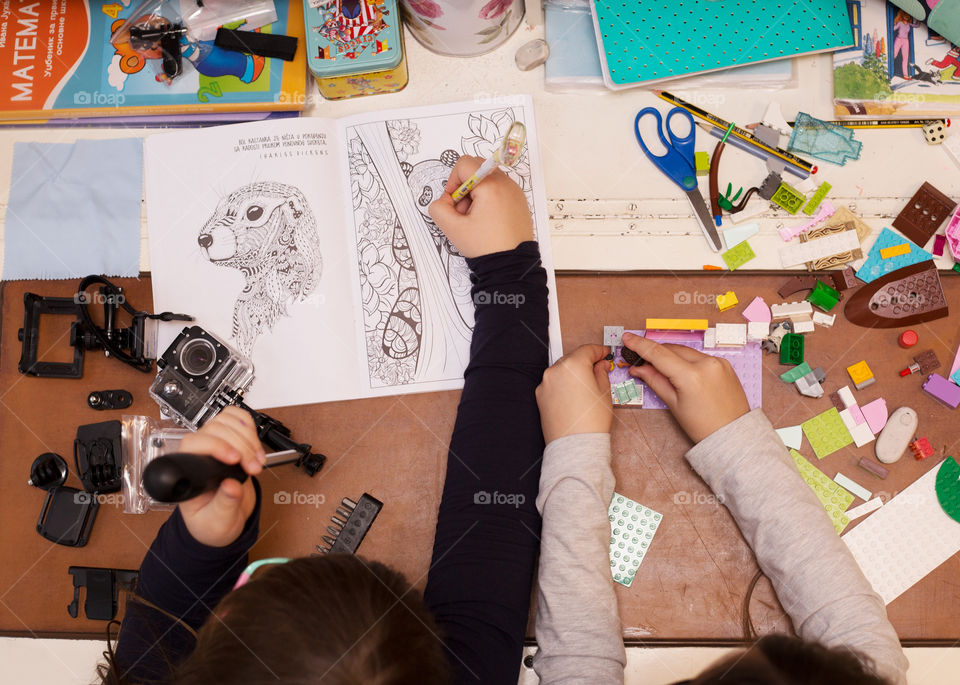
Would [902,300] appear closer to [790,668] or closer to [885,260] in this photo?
[885,260]

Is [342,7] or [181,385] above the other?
[342,7]

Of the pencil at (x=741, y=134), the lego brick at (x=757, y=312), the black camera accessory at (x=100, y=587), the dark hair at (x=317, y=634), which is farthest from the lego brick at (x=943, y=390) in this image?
the black camera accessory at (x=100, y=587)

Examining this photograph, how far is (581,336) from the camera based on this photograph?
89cm

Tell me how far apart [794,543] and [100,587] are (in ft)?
2.98

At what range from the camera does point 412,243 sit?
0.92m

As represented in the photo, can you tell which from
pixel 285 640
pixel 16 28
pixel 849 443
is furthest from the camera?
pixel 16 28

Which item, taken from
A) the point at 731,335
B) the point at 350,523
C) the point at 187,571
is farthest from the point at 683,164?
the point at 187,571

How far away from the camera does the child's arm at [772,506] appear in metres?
0.75

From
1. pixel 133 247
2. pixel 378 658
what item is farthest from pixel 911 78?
pixel 133 247

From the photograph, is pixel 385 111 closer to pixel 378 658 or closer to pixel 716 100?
pixel 716 100

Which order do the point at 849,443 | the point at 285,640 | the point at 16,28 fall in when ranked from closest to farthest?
the point at 285,640 → the point at 849,443 → the point at 16,28

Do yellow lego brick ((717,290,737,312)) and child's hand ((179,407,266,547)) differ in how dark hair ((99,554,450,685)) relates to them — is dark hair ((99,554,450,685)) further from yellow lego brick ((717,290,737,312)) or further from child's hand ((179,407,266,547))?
yellow lego brick ((717,290,737,312))

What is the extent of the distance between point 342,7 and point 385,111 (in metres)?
0.15

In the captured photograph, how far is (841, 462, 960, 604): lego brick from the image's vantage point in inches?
32.7
